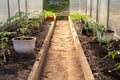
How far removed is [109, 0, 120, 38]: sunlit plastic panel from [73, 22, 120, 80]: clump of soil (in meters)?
0.68

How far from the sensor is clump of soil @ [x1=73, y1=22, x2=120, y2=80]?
413 cm

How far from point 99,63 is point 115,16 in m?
2.34

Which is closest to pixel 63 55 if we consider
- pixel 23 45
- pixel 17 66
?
pixel 23 45

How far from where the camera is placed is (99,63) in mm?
4910

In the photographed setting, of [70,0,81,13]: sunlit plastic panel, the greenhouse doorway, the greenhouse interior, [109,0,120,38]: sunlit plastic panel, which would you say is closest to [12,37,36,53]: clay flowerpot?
the greenhouse interior

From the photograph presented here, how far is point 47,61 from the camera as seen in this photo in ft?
20.0

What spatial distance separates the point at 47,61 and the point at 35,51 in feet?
1.10

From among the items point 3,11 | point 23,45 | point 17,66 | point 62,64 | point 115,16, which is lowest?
point 62,64

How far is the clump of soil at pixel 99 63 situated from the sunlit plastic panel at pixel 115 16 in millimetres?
679

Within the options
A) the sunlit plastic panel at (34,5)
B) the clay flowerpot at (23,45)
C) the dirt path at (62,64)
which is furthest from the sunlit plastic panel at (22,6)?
the clay flowerpot at (23,45)

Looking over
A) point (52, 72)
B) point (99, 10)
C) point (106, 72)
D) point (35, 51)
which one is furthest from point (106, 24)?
point (106, 72)

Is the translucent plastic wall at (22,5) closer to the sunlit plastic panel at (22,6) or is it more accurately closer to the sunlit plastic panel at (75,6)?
the sunlit plastic panel at (22,6)

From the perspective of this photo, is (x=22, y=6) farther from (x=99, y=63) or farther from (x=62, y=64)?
(x=99, y=63)

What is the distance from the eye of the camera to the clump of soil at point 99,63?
13.6ft
